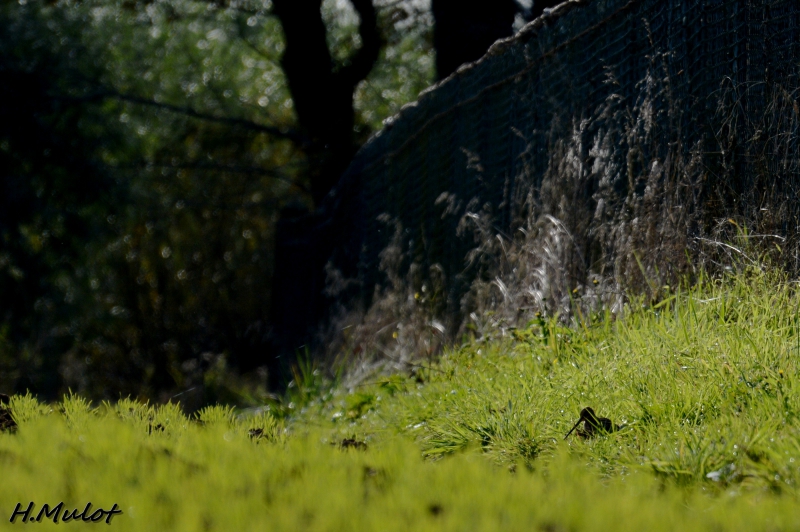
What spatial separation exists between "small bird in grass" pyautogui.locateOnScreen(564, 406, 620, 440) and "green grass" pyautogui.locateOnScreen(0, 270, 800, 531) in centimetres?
5

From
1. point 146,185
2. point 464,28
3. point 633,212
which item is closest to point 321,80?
point 464,28

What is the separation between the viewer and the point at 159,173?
47.8 ft

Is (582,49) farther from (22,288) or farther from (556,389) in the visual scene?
(22,288)

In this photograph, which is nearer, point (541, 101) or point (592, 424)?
point (592, 424)

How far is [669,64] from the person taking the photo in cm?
417

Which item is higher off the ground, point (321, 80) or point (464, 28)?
point (464, 28)

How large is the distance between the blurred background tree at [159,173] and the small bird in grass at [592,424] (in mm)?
7661

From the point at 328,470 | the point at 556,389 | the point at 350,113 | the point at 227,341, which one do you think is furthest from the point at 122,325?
the point at 328,470

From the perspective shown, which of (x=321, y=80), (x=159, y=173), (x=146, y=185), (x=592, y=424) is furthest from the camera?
(x=159, y=173)

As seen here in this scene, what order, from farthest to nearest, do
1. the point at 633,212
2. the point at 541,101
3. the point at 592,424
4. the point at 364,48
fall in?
the point at 364,48 < the point at 541,101 < the point at 633,212 < the point at 592,424

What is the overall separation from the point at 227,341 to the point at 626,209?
10.7 metres
